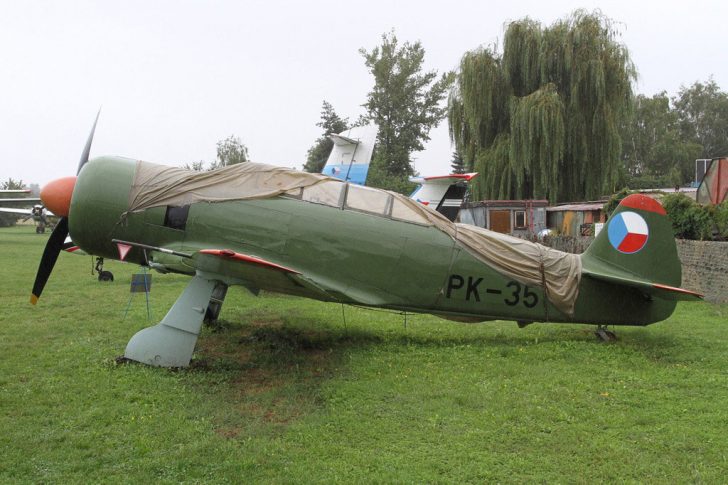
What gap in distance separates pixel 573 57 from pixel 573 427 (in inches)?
902

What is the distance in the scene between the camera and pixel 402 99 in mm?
50250

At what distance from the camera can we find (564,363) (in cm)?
641

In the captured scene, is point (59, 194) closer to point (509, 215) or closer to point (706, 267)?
point (706, 267)

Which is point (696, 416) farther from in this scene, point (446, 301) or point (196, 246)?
point (196, 246)

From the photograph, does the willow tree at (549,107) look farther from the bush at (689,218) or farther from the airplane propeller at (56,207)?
the airplane propeller at (56,207)

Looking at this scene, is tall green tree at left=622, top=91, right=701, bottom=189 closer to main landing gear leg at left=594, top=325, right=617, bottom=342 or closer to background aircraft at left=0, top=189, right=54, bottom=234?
background aircraft at left=0, top=189, right=54, bottom=234

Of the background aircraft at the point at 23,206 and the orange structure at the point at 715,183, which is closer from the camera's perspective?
the orange structure at the point at 715,183

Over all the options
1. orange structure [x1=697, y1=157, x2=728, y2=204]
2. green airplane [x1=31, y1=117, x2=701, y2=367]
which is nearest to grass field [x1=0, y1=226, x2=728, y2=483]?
green airplane [x1=31, y1=117, x2=701, y2=367]

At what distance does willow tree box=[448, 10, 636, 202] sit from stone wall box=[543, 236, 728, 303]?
1254 cm

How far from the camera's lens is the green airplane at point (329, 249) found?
20.7ft

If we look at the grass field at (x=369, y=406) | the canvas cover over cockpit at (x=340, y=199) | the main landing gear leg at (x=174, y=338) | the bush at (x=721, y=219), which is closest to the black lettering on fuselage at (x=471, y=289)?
the canvas cover over cockpit at (x=340, y=199)

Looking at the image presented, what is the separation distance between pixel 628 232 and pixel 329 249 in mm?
4020

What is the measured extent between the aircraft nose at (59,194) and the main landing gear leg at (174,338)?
6.87 ft

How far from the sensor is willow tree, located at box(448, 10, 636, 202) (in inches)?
925
